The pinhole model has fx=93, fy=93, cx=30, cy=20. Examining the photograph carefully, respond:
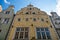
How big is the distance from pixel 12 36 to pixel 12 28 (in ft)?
5.32

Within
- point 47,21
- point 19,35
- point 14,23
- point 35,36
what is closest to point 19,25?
point 14,23

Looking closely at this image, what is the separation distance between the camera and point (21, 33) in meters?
13.3

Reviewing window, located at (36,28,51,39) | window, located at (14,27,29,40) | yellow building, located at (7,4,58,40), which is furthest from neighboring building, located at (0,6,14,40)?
window, located at (36,28,51,39)

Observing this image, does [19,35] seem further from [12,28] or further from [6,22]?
[6,22]

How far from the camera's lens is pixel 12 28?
1402 cm

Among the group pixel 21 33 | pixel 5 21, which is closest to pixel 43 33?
pixel 21 33

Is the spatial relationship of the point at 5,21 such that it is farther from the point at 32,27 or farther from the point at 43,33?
the point at 43,33

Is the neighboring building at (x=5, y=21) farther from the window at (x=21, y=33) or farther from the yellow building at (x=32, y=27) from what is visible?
the window at (x=21, y=33)

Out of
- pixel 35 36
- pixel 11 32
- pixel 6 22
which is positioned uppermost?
pixel 6 22

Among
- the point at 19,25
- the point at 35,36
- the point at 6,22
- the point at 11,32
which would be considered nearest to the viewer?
the point at 35,36

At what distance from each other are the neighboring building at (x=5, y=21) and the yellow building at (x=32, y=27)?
28.2 inches

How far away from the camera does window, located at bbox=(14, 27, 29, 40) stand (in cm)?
1258

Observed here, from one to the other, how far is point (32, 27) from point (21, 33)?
1.92 m

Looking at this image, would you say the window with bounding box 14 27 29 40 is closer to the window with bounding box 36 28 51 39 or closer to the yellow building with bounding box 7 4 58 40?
the yellow building with bounding box 7 4 58 40
